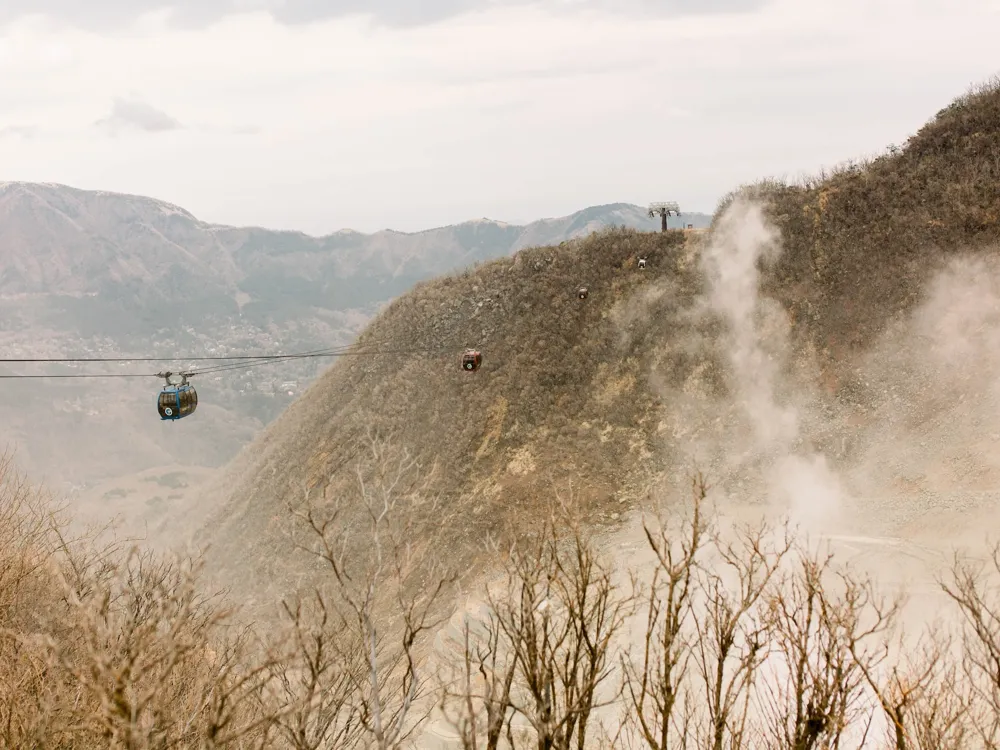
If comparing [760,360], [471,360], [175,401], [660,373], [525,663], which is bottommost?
[525,663]

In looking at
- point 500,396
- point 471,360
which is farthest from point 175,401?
point 500,396

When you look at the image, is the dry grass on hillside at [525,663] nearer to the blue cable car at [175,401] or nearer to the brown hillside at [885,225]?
the blue cable car at [175,401]

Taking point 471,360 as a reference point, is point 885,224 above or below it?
above

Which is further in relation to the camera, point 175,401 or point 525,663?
point 175,401

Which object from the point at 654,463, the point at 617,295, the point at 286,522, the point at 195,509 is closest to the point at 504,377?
the point at 617,295

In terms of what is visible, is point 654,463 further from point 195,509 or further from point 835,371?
point 195,509

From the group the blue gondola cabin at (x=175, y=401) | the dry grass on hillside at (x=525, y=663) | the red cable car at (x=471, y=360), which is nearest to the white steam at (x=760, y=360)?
the dry grass on hillside at (x=525, y=663)

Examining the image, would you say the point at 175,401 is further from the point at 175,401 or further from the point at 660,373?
the point at 660,373

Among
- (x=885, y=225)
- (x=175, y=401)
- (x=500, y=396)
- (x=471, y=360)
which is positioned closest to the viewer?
(x=175, y=401)
